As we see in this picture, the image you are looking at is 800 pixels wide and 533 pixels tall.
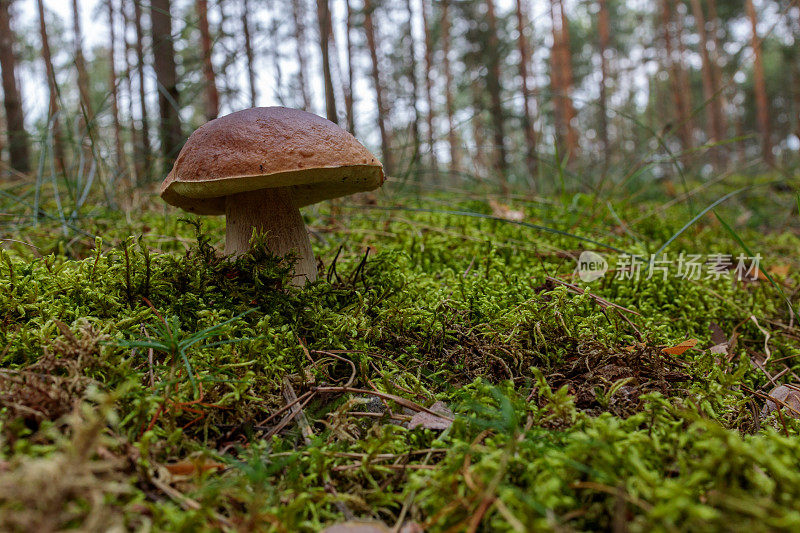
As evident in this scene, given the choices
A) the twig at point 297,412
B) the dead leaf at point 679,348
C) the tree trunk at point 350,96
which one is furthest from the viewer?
the tree trunk at point 350,96

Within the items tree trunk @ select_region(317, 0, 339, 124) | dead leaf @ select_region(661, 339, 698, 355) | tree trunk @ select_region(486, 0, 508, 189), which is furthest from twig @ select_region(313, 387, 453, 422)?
tree trunk @ select_region(486, 0, 508, 189)

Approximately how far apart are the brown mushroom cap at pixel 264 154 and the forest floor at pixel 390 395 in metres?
0.25

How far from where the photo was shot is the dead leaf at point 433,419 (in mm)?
1114

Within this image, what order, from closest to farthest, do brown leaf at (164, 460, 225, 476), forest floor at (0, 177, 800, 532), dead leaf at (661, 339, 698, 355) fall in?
forest floor at (0, 177, 800, 532) < brown leaf at (164, 460, 225, 476) < dead leaf at (661, 339, 698, 355)

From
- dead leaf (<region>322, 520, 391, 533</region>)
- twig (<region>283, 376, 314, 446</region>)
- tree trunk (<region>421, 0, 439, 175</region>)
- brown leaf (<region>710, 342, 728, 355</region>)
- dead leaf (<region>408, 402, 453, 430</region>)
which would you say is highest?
tree trunk (<region>421, 0, 439, 175</region>)

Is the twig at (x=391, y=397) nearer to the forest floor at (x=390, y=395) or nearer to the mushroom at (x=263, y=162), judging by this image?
the forest floor at (x=390, y=395)

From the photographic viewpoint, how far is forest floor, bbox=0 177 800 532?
776 millimetres

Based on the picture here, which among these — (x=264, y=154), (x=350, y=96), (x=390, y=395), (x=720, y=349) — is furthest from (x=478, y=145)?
(x=390, y=395)

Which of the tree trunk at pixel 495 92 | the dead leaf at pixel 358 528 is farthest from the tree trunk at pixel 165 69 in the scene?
the tree trunk at pixel 495 92

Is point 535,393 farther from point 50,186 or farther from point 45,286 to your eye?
point 50,186

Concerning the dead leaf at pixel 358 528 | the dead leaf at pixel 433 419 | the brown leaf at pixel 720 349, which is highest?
the dead leaf at pixel 433 419

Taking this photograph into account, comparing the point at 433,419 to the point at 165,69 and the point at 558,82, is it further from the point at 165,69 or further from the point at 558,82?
the point at 558,82

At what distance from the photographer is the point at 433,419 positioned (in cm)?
115

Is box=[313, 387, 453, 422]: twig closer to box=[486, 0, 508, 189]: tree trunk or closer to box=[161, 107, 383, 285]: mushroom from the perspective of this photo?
box=[161, 107, 383, 285]: mushroom
